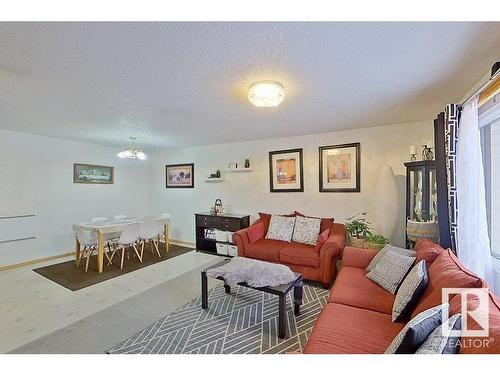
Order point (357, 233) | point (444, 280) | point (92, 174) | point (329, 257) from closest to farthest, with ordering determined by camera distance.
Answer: point (444, 280) → point (329, 257) → point (357, 233) → point (92, 174)

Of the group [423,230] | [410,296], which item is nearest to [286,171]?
[423,230]

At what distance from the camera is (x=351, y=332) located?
1.39 metres

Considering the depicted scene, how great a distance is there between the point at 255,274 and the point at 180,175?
12.5ft

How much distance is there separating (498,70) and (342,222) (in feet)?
8.79

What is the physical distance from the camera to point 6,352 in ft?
5.89

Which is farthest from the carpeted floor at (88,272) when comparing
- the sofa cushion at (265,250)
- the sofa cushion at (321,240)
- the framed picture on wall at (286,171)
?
the sofa cushion at (321,240)

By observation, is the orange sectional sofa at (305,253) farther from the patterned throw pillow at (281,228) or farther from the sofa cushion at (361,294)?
the sofa cushion at (361,294)

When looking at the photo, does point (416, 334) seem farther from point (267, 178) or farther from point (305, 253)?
point (267, 178)

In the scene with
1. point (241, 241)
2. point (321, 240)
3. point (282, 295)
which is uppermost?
point (321, 240)

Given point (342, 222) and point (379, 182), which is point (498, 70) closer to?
point (379, 182)

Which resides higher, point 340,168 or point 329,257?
point 340,168

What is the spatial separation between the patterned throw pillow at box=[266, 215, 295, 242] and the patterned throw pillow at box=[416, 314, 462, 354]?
266 centimetres
